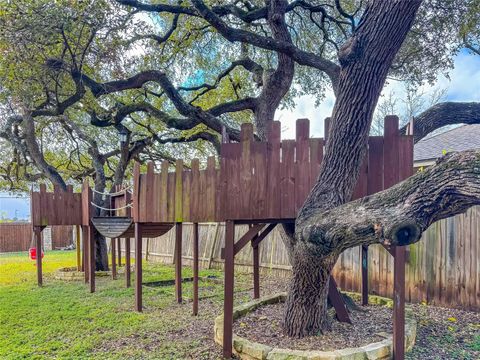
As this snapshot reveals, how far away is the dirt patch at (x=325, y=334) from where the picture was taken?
340 cm

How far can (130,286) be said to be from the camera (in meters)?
7.16

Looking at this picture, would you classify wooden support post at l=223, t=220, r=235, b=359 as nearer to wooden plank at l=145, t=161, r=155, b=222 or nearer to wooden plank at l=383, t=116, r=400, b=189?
wooden plank at l=383, t=116, r=400, b=189

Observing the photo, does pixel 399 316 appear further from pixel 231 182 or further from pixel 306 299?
pixel 231 182

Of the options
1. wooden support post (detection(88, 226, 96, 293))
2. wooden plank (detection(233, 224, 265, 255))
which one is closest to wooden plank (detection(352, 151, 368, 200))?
wooden plank (detection(233, 224, 265, 255))

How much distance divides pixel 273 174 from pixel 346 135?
0.81 m

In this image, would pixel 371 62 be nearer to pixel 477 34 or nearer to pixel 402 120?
pixel 477 34

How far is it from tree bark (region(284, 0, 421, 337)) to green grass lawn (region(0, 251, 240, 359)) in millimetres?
1102

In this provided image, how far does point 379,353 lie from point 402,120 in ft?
54.9

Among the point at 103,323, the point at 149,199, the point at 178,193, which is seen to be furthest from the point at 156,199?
the point at 103,323

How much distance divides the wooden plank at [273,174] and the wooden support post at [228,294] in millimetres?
426

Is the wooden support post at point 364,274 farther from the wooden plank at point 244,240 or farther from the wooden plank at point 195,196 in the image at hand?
the wooden plank at point 195,196

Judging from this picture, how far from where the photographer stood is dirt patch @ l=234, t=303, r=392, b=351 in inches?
134

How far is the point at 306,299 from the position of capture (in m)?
3.54

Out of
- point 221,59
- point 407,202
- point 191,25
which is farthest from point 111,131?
point 407,202
